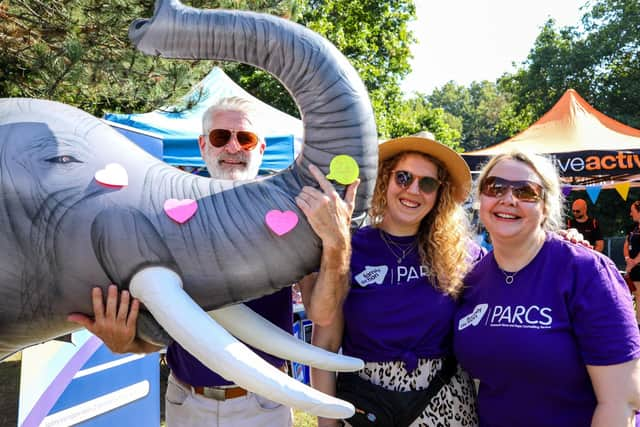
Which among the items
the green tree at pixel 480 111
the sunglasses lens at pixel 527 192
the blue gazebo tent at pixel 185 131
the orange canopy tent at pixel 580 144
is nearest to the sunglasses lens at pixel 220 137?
the sunglasses lens at pixel 527 192

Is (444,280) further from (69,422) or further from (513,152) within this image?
(69,422)

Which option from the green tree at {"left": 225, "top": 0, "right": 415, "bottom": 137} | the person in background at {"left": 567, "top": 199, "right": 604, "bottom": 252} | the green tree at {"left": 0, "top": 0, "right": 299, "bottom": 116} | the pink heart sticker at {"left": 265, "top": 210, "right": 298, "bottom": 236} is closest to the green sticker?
the pink heart sticker at {"left": 265, "top": 210, "right": 298, "bottom": 236}

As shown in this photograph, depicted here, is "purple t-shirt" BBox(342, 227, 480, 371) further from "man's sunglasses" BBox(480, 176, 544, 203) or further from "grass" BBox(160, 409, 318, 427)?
"grass" BBox(160, 409, 318, 427)

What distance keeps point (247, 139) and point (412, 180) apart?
2.34ft

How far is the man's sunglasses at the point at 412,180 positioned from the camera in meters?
2.36

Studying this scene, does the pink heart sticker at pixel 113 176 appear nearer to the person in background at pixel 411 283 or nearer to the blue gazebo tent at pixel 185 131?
the person in background at pixel 411 283

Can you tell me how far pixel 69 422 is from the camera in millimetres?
3379

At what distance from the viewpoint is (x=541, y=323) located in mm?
1947

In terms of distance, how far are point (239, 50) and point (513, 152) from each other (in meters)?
1.26

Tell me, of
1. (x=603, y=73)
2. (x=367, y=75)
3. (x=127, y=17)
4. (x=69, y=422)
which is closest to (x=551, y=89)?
(x=603, y=73)

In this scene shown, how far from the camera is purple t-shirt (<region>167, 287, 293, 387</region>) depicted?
2.24 m

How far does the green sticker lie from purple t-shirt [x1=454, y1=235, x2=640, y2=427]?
0.88 m

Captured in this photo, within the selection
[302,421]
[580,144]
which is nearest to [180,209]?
[302,421]

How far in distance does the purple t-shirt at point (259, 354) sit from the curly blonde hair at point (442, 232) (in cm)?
56
